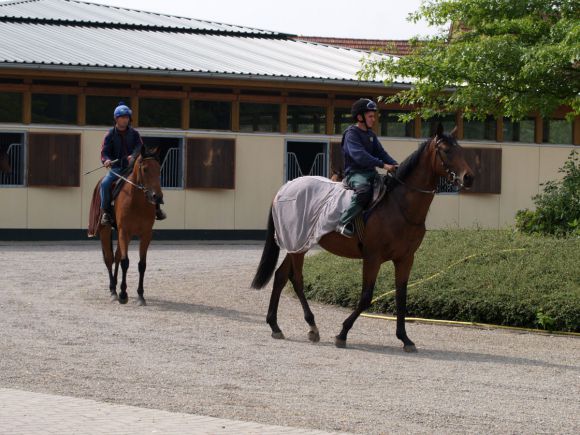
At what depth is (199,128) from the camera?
2806 centimetres

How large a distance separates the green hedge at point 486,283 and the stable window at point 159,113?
10.7 metres

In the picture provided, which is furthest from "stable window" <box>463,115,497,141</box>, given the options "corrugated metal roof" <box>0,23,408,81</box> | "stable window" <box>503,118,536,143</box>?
"corrugated metal roof" <box>0,23,408,81</box>

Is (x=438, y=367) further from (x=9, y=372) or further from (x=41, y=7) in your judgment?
(x=41, y=7)

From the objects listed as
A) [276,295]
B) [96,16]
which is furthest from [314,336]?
[96,16]

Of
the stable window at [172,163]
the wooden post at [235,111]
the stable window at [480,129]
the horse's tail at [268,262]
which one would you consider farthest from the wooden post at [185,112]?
the horse's tail at [268,262]

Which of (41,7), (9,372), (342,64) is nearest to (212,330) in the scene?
(9,372)

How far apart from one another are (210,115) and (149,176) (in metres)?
12.8

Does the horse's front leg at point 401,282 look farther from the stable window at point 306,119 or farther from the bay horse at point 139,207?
the stable window at point 306,119

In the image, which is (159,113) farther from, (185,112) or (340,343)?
(340,343)

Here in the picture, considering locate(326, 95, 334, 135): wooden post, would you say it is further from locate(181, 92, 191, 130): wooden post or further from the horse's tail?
the horse's tail

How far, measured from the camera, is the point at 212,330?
1309 centimetres

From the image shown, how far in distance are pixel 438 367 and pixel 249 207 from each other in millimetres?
17751

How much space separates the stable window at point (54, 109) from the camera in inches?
1045

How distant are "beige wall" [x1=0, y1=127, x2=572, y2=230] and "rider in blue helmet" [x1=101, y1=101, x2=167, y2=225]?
1028cm
